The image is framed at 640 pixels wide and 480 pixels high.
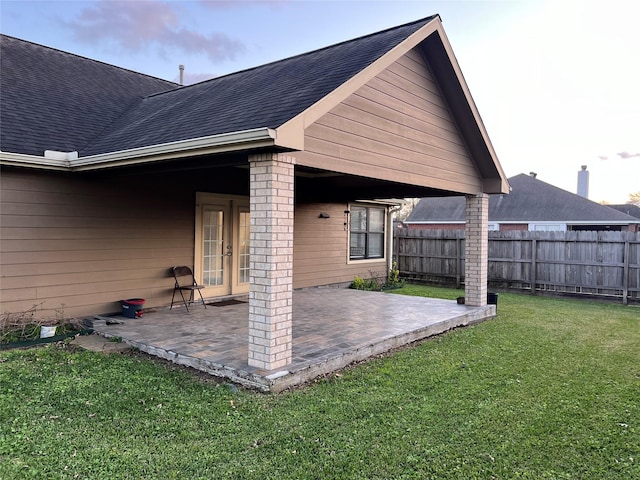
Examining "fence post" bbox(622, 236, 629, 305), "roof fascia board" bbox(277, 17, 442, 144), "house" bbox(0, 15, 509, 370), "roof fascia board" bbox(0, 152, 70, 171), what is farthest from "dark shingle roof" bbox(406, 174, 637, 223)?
"roof fascia board" bbox(0, 152, 70, 171)

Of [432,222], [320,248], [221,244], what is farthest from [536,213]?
[221,244]

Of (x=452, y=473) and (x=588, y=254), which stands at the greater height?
(x=588, y=254)

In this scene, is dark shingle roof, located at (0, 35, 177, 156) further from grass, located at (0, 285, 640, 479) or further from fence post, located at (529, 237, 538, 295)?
fence post, located at (529, 237, 538, 295)

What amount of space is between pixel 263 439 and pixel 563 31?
11.5 metres

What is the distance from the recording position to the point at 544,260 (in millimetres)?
11633

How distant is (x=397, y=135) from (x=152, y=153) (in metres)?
3.26

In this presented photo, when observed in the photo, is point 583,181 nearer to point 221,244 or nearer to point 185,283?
point 221,244

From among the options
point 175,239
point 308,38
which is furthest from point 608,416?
point 308,38

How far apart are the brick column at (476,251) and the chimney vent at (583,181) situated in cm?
2651

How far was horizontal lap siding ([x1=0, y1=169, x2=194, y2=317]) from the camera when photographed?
19.8 feet

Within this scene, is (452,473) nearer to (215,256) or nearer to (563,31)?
(215,256)

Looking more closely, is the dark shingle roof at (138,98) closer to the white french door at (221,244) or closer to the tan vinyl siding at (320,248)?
the white french door at (221,244)

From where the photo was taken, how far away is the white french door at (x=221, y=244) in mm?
8328

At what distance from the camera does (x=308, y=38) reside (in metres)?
13.9
